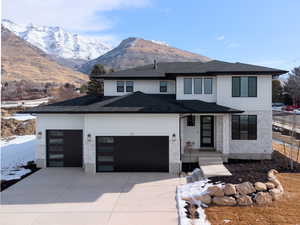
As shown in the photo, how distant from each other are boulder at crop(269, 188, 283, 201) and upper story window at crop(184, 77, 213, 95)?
23.6ft

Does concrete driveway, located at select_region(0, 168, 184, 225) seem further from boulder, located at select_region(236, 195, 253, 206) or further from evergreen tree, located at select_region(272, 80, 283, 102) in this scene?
evergreen tree, located at select_region(272, 80, 283, 102)

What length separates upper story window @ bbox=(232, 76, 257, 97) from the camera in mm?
→ 14625

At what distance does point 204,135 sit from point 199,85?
2.95 meters

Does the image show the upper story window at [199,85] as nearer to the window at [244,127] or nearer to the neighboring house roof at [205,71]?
the neighboring house roof at [205,71]

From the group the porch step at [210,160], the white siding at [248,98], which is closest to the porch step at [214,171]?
the porch step at [210,160]

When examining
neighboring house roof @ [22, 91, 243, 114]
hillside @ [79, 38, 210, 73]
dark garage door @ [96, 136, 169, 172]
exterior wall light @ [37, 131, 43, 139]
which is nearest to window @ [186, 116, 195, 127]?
neighboring house roof @ [22, 91, 243, 114]

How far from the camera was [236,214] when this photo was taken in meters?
8.09

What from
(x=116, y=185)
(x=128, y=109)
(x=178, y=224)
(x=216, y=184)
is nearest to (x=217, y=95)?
(x=128, y=109)

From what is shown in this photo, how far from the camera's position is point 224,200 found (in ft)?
29.1

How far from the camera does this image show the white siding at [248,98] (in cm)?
1458

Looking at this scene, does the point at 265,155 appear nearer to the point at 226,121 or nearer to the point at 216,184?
the point at 226,121

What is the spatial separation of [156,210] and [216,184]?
8.32 feet

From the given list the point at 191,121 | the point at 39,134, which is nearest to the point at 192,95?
the point at 191,121

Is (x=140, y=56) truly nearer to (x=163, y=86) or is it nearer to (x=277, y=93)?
(x=277, y=93)
